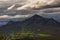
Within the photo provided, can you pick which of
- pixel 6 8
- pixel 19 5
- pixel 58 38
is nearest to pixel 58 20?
pixel 58 38

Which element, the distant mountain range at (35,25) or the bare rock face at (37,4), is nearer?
the distant mountain range at (35,25)

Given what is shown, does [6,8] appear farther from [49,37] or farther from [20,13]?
[49,37]

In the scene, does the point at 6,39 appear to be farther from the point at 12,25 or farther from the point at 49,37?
the point at 49,37

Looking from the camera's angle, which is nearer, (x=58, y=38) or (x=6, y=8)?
(x=58, y=38)

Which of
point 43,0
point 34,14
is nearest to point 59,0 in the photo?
point 43,0

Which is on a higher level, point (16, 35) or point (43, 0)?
point (43, 0)

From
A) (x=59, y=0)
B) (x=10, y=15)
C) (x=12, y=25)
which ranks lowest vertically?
(x=12, y=25)

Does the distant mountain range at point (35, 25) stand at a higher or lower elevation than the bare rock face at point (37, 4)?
lower

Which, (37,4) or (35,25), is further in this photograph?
(37,4)

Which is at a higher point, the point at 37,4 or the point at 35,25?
the point at 37,4
